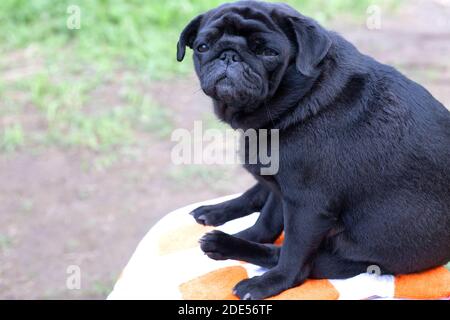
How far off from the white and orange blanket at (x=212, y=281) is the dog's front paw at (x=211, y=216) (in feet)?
0.44

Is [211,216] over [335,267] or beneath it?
over

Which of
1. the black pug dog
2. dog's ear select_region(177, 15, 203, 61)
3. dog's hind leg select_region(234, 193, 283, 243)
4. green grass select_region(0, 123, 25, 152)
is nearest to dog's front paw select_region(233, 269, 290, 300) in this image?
the black pug dog

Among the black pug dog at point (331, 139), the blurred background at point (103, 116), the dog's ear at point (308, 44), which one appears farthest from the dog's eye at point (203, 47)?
the blurred background at point (103, 116)

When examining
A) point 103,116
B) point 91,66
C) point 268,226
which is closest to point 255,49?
point 268,226

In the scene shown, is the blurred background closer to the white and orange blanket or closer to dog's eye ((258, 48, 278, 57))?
the white and orange blanket

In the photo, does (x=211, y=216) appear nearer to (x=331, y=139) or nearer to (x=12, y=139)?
(x=331, y=139)

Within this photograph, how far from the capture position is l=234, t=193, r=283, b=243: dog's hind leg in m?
2.46

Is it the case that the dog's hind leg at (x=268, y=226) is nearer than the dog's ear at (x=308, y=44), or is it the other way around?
the dog's ear at (x=308, y=44)

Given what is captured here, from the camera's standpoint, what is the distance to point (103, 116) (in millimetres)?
5340

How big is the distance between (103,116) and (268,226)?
3130 mm

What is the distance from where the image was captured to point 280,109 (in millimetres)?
2182

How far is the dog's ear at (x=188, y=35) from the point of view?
7.61ft

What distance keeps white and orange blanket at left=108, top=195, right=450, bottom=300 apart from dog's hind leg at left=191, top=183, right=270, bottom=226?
0.53 feet

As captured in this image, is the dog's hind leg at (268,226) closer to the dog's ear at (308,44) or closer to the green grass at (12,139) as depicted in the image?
the dog's ear at (308,44)
